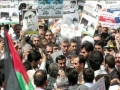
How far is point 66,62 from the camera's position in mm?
8688

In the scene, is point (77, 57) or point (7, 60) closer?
point (7, 60)

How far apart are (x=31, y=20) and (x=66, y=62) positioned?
2.70 meters

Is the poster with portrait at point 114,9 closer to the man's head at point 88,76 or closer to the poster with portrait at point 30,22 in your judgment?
the poster with portrait at point 30,22

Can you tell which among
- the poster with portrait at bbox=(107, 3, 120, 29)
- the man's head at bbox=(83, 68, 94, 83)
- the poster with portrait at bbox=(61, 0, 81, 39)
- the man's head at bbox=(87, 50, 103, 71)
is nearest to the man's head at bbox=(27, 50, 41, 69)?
the man's head at bbox=(87, 50, 103, 71)

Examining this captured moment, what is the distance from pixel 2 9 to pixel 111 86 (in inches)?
237

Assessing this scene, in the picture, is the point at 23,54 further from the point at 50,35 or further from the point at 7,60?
the point at 7,60

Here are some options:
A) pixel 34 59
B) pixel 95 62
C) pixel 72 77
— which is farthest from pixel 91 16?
pixel 72 77

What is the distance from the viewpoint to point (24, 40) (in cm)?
1027

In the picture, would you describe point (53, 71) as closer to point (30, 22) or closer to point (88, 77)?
point (88, 77)

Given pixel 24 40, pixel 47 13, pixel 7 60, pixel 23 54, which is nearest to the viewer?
pixel 7 60

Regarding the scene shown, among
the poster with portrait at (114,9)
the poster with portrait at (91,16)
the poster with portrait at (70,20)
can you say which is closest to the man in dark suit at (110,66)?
the poster with portrait at (70,20)

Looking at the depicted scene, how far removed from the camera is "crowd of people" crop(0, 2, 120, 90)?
6621mm

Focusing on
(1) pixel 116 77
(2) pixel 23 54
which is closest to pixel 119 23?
(2) pixel 23 54

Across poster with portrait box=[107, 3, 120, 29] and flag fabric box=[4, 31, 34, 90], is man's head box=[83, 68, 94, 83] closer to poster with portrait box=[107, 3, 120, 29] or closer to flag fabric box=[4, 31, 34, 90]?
flag fabric box=[4, 31, 34, 90]
